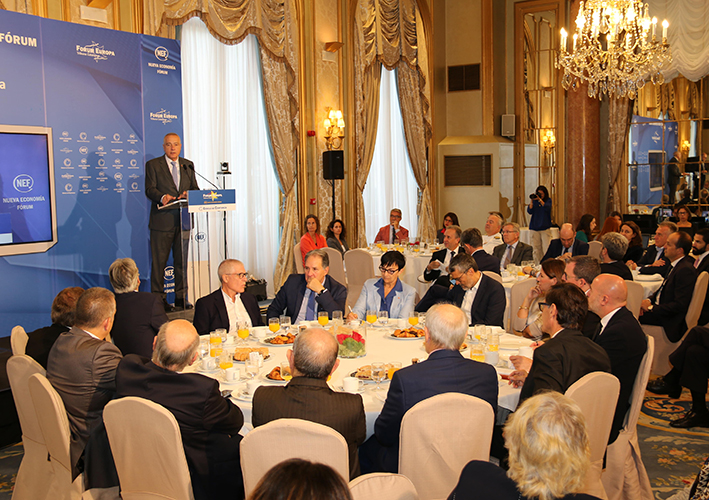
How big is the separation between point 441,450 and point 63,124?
227 inches

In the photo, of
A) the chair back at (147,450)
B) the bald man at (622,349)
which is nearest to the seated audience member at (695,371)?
the bald man at (622,349)

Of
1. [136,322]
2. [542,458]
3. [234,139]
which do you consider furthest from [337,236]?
[542,458]

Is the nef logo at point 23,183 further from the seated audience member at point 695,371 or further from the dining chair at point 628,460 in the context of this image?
the seated audience member at point 695,371

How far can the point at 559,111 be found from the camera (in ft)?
44.3

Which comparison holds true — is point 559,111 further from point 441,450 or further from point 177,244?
point 441,450

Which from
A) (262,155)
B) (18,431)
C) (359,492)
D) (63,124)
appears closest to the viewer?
(359,492)

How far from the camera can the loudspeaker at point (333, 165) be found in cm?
1035

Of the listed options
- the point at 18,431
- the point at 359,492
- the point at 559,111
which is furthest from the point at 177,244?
the point at 559,111

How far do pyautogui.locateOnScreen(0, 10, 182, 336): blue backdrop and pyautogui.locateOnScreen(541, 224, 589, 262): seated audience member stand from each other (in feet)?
16.3

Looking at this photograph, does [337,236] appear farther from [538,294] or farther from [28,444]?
[28,444]

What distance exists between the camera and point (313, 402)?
266 cm

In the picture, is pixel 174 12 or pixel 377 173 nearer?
pixel 174 12

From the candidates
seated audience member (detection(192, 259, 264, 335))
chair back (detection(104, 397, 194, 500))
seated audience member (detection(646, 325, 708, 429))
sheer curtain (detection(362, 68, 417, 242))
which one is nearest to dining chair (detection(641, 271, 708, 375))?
seated audience member (detection(646, 325, 708, 429))

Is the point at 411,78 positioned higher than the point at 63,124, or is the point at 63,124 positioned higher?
the point at 411,78
